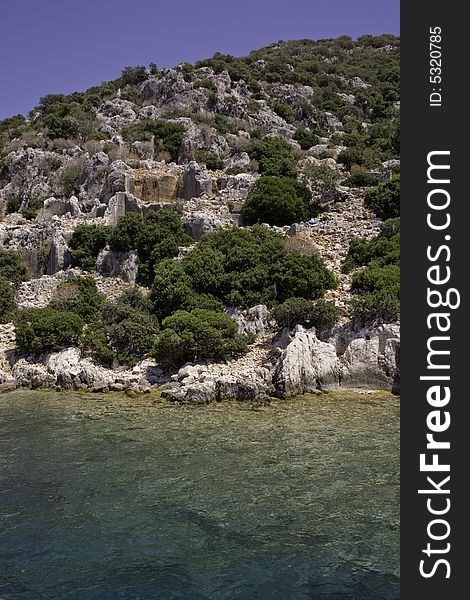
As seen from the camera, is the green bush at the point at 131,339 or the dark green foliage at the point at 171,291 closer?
the green bush at the point at 131,339

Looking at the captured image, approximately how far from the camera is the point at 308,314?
74.1 ft

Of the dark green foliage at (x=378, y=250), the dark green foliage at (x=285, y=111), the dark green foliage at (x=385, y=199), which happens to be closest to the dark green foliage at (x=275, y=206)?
the dark green foliage at (x=385, y=199)

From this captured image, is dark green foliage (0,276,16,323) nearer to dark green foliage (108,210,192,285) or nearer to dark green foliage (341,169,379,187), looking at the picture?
dark green foliage (108,210,192,285)

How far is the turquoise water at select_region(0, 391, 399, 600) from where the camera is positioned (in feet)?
24.4

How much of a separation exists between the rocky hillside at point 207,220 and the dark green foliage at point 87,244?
0.11 m

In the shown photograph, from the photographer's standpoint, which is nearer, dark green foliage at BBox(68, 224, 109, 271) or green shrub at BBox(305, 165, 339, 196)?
dark green foliage at BBox(68, 224, 109, 271)

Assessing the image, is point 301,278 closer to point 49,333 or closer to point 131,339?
point 131,339

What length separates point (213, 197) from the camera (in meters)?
40.2

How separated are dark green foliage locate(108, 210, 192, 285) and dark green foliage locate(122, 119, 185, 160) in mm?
16163

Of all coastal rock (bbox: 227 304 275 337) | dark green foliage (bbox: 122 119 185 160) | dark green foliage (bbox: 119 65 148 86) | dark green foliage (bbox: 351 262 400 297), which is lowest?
coastal rock (bbox: 227 304 275 337)

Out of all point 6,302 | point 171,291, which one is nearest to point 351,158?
point 171,291

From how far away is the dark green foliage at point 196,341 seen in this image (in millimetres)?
21797

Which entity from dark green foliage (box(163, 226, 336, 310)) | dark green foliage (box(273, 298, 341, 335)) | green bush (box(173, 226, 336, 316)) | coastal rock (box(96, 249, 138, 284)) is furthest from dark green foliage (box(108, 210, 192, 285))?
dark green foliage (box(273, 298, 341, 335))

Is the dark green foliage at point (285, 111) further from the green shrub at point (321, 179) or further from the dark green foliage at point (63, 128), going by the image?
the dark green foliage at point (63, 128)
